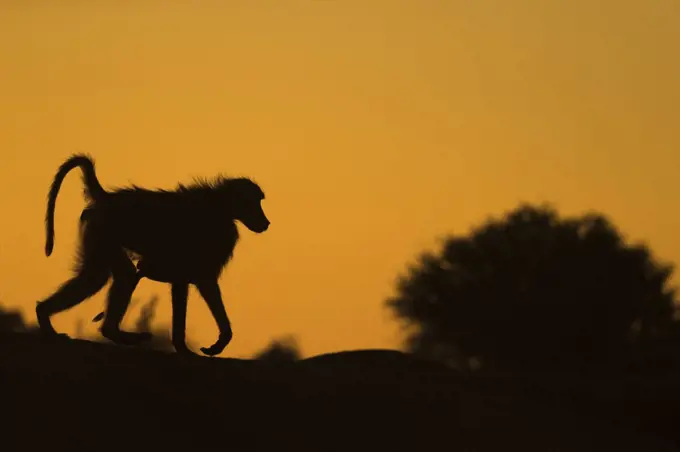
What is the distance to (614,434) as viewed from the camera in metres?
18.9

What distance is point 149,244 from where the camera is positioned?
17.1 metres

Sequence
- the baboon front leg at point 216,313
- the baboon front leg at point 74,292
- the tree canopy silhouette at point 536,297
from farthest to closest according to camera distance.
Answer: the tree canopy silhouette at point 536,297 < the baboon front leg at point 216,313 < the baboon front leg at point 74,292

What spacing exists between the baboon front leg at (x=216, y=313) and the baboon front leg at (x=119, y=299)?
2.15ft

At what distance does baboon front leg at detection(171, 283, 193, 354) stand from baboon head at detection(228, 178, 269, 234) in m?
0.86

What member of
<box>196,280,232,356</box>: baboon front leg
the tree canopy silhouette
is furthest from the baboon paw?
the tree canopy silhouette

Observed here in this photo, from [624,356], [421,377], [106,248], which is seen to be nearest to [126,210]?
[106,248]

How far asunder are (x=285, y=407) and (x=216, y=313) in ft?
4.76

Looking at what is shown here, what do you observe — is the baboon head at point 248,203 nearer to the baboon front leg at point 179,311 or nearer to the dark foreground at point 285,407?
the baboon front leg at point 179,311

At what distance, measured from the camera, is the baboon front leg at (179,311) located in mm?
17547

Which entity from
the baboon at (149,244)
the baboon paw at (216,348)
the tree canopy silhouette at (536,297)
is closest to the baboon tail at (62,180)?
the baboon at (149,244)

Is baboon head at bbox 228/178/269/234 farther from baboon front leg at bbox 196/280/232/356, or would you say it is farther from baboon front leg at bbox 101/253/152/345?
baboon front leg at bbox 101/253/152/345

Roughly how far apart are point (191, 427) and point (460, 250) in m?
34.9

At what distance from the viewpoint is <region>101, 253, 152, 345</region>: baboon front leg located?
55.3ft

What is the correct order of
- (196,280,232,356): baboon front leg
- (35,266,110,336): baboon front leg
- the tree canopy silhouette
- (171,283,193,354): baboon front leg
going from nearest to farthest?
(35,266,110,336): baboon front leg, (196,280,232,356): baboon front leg, (171,283,193,354): baboon front leg, the tree canopy silhouette
